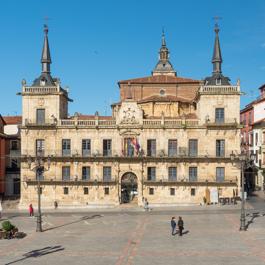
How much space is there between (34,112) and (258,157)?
118 feet

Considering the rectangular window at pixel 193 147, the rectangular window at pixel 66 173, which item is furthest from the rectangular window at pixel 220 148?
the rectangular window at pixel 66 173

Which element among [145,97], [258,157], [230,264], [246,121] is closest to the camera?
[230,264]

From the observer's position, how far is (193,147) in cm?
6206

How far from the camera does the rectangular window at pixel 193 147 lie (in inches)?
2440

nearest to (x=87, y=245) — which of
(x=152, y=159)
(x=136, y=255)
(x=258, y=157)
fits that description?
(x=136, y=255)

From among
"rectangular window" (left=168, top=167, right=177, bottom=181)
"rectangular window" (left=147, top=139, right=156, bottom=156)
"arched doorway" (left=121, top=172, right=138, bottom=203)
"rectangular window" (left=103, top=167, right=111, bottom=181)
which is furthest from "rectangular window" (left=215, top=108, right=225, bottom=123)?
"rectangular window" (left=103, top=167, right=111, bottom=181)

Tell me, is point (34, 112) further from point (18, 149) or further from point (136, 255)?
point (136, 255)

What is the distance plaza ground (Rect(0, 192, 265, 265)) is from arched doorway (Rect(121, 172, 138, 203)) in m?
10.3

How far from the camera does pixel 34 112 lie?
63.2m

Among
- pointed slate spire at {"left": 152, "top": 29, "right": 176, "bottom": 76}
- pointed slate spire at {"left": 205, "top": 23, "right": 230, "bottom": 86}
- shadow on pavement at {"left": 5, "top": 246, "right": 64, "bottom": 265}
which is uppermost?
pointed slate spire at {"left": 152, "top": 29, "right": 176, "bottom": 76}

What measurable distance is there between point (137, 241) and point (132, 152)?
28.7m

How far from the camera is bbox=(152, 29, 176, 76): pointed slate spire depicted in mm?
101162

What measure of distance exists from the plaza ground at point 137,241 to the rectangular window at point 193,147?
11.0 m

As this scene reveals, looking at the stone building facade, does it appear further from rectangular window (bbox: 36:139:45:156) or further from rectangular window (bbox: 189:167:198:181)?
rectangular window (bbox: 36:139:45:156)
